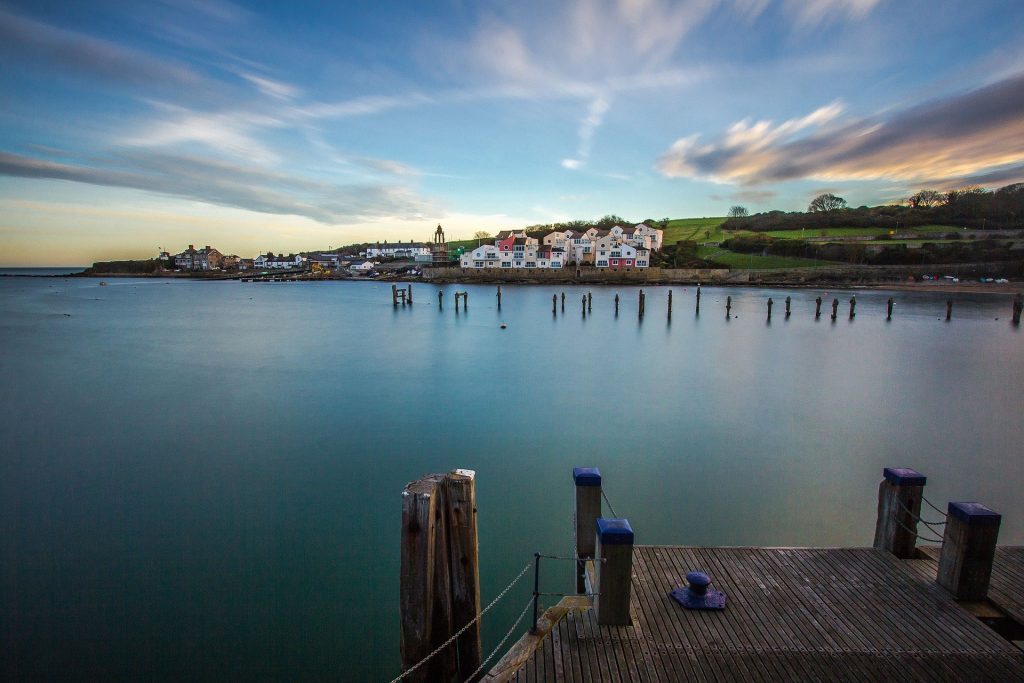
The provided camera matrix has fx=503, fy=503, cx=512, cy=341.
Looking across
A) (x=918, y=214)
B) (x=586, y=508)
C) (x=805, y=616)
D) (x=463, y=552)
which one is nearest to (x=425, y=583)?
(x=463, y=552)

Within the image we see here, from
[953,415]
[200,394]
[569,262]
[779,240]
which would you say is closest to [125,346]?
[200,394]

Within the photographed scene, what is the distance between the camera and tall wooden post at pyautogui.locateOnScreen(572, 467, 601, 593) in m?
5.98

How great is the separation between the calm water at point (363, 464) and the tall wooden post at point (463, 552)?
2.16 meters

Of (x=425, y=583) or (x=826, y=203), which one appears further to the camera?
(x=826, y=203)

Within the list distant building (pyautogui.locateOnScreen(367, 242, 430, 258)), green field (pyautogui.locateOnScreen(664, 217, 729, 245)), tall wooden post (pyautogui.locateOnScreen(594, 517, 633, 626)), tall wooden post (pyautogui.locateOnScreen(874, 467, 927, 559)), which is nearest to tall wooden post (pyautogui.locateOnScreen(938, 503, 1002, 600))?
tall wooden post (pyautogui.locateOnScreen(874, 467, 927, 559))

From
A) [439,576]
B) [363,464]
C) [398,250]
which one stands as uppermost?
[398,250]

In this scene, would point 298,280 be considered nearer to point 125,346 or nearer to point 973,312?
point 125,346

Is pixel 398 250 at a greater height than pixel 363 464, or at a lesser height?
greater

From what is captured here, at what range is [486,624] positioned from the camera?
23.9 ft

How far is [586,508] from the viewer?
6055mm

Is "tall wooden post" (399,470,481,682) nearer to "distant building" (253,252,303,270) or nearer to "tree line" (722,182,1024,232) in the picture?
"tree line" (722,182,1024,232)

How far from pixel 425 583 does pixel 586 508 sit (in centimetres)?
217

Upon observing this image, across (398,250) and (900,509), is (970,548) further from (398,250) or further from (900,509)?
(398,250)

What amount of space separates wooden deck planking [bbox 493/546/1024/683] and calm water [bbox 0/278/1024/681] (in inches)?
112
